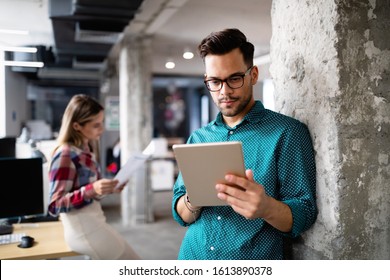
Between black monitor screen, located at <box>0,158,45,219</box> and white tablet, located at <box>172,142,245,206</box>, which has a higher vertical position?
white tablet, located at <box>172,142,245,206</box>

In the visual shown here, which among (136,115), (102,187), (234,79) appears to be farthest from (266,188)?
(136,115)

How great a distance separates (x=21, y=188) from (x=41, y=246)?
36 cm

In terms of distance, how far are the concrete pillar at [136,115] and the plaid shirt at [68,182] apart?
9.83ft

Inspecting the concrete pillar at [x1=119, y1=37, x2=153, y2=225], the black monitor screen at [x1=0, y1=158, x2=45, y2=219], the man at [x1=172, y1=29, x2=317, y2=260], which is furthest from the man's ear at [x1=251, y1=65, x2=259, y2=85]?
the concrete pillar at [x1=119, y1=37, x2=153, y2=225]

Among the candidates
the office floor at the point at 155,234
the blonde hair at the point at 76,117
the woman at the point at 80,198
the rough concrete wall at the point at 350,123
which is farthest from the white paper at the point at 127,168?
the office floor at the point at 155,234

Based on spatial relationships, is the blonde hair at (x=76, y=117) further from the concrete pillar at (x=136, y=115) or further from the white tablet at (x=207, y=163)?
the concrete pillar at (x=136, y=115)

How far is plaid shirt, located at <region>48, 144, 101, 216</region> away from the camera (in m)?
2.05

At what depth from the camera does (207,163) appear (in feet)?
3.62

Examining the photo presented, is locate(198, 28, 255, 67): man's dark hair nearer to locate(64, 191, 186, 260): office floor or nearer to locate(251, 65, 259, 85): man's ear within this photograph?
locate(251, 65, 259, 85): man's ear

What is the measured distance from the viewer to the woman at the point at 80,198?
2059mm

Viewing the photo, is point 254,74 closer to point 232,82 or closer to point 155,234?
point 232,82

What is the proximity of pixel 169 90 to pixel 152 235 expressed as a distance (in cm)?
911

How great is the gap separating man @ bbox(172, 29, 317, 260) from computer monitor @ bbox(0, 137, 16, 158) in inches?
74.6
